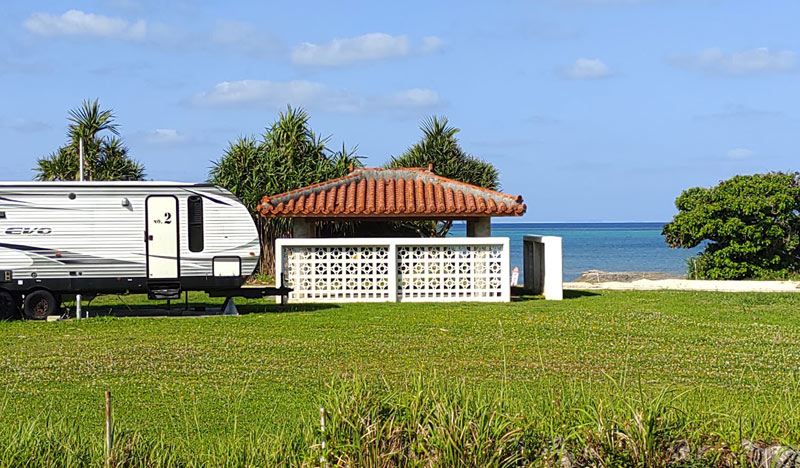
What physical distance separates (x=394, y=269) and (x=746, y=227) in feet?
37.3

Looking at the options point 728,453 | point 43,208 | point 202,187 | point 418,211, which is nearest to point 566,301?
point 418,211

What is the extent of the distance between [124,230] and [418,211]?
20.3 feet

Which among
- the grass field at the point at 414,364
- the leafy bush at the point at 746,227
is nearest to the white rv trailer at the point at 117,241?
the grass field at the point at 414,364

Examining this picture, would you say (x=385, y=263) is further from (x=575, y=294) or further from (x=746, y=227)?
(x=746, y=227)

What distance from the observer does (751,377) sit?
9.30 m

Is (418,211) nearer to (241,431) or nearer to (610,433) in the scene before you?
(241,431)

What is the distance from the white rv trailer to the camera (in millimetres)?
15828

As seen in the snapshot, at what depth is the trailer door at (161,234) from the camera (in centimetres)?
1617

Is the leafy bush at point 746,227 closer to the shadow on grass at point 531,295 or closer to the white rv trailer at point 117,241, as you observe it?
the shadow on grass at point 531,295

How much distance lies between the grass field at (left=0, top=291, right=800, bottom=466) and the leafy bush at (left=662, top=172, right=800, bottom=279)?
7226 millimetres

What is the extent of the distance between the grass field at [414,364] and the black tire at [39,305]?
59cm

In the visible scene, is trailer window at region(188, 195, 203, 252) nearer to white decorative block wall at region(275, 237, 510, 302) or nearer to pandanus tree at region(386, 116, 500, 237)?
white decorative block wall at region(275, 237, 510, 302)

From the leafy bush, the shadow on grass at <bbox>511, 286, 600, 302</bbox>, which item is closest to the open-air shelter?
the shadow on grass at <bbox>511, 286, 600, 302</bbox>

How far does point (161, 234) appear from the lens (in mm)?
16203
